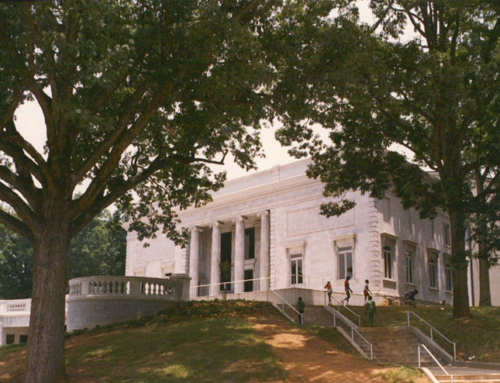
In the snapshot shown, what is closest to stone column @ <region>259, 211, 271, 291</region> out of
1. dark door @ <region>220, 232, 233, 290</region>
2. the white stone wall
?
dark door @ <region>220, 232, 233, 290</region>

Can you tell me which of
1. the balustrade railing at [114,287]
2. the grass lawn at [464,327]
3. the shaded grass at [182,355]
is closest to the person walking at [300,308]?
the grass lawn at [464,327]

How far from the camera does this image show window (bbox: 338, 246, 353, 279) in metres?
38.9

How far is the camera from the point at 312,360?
715 inches

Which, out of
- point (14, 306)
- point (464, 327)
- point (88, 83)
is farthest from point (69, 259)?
point (88, 83)

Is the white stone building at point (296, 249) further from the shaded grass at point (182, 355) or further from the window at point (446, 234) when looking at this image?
the shaded grass at point (182, 355)

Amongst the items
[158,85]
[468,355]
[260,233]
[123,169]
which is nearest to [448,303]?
[260,233]

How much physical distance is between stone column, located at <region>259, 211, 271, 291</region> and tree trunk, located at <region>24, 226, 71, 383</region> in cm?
2864

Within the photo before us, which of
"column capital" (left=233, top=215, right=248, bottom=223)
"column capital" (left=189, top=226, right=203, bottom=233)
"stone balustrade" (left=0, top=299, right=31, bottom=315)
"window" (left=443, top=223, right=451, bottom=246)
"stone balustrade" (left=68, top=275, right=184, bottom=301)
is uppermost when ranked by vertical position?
"column capital" (left=233, top=215, right=248, bottom=223)

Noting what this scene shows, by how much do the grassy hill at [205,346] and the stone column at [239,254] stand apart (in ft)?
59.8

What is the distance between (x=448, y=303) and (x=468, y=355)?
24546 mm

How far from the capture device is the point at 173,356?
18281mm

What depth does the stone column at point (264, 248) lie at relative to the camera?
44.4m

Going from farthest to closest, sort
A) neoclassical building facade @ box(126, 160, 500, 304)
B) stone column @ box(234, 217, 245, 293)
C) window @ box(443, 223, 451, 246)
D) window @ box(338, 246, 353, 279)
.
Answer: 1. stone column @ box(234, 217, 245, 293)
2. window @ box(443, 223, 451, 246)
3. window @ box(338, 246, 353, 279)
4. neoclassical building facade @ box(126, 160, 500, 304)

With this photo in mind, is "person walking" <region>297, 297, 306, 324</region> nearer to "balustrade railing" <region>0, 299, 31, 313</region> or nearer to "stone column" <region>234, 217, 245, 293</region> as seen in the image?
"stone column" <region>234, 217, 245, 293</region>
